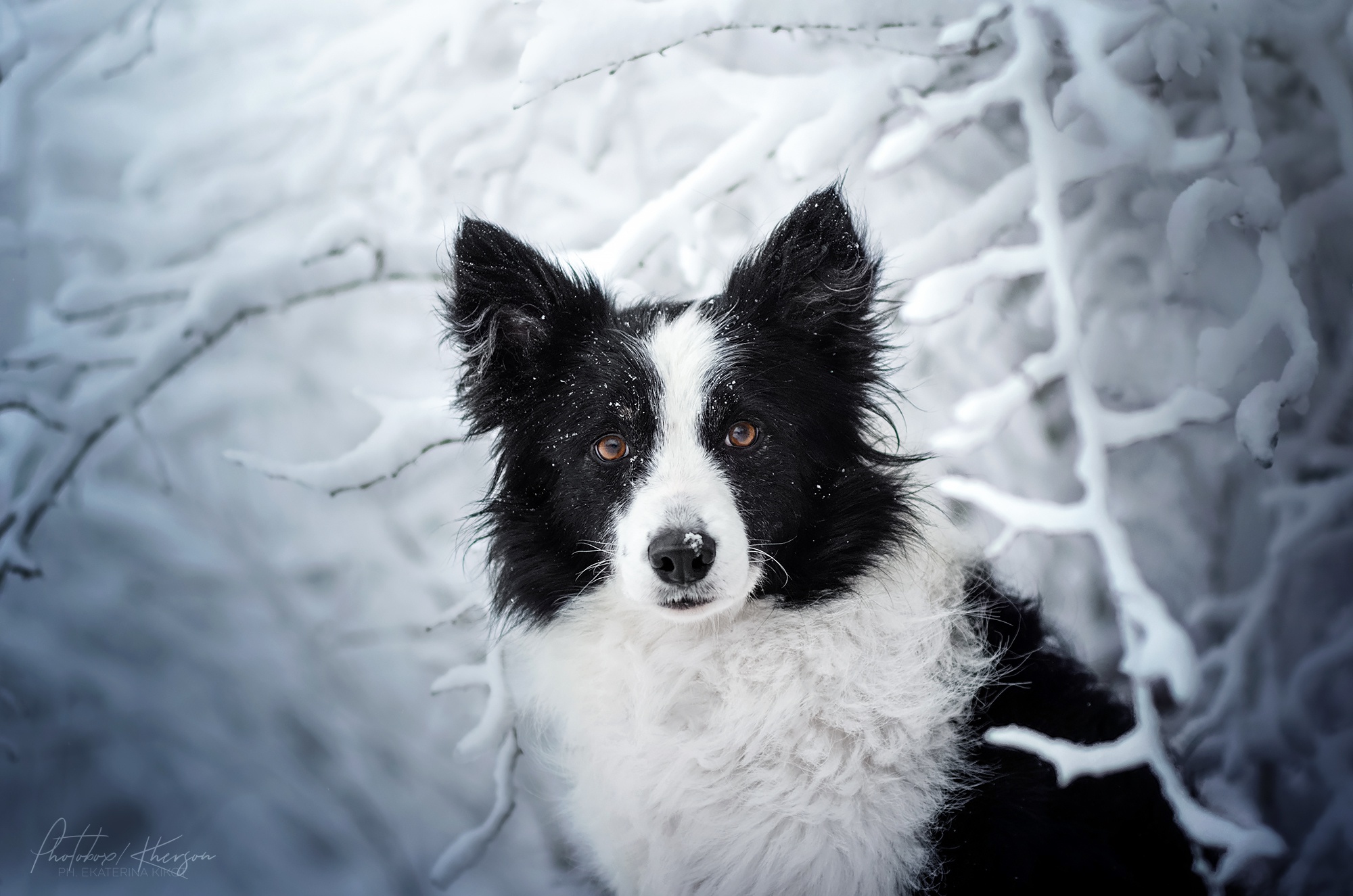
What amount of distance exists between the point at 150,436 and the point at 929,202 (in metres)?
2.49

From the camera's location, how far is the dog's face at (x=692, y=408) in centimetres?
146

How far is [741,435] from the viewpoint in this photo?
147cm

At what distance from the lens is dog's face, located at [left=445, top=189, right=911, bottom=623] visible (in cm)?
146

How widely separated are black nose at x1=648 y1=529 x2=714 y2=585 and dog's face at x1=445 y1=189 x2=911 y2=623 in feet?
0.29

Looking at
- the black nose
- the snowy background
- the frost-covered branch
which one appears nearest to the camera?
the black nose

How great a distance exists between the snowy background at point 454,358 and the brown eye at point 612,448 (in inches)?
28.7

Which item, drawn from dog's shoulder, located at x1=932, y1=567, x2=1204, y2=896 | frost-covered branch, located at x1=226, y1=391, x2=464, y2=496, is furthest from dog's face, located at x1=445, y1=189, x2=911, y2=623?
frost-covered branch, located at x1=226, y1=391, x2=464, y2=496

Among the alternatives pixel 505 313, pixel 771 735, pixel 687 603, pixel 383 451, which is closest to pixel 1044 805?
pixel 771 735

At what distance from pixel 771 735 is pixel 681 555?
43 centimetres

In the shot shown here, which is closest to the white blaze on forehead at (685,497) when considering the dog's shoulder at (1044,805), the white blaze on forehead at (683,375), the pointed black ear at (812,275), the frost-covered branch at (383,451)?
the white blaze on forehead at (683,375)

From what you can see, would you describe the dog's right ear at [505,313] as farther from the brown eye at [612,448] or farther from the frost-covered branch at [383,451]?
the frost-covered branch at [383,451]

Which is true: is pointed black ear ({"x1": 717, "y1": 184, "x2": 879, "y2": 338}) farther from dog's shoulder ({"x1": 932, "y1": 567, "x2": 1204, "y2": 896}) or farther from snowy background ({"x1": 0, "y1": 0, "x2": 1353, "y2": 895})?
dog's shoulder ({"x1": 932, "y1": 567, "x2": 1204, "y2": 896})

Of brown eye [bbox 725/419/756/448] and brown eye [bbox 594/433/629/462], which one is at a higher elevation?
brown eye [bbox 725/419/756/448]

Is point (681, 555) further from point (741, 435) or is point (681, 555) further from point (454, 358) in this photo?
point (454, 358)
